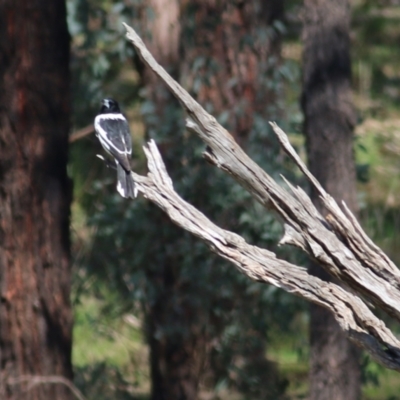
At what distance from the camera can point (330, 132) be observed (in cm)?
529

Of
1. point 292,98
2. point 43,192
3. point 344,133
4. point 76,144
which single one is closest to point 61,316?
point 43,192

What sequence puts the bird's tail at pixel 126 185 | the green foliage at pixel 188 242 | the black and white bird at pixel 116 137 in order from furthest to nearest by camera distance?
the green foliage at pixel 188 242 < the black and white bird at pixel 116 137 < the bird's tail at pixel 126 185

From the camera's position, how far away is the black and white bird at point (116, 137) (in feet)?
14.9

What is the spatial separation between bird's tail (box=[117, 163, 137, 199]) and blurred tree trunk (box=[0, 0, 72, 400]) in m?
1.02

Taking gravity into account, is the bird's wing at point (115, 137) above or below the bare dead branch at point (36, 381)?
above

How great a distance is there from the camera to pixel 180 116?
6.54 meters

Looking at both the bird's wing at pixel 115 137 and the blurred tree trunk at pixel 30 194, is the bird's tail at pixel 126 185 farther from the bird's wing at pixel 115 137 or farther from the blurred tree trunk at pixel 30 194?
the blurred tree trunk at pixel 30 194

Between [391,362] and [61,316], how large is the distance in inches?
A: 113

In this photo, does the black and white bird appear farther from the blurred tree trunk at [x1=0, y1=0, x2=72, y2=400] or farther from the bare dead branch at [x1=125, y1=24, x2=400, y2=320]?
the bare dead branch at [x1=125, y1=24, x2=400, y2=320]

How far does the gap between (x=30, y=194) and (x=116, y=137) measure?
624 mm

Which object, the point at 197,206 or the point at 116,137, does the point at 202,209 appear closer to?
the point at 197,206

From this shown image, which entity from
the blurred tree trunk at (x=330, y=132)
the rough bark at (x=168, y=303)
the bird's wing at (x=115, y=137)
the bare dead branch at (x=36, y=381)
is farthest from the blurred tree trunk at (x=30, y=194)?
the blurred tree trunk at (x=330, y=132)

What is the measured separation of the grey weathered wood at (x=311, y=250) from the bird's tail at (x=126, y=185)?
2.83 ft

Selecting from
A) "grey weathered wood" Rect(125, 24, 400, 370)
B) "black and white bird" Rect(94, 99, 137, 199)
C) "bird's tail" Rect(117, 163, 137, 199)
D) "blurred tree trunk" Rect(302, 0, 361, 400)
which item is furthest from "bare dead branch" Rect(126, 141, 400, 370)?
"blurred tree trunk" Rect(302, 0, 361, 400)
